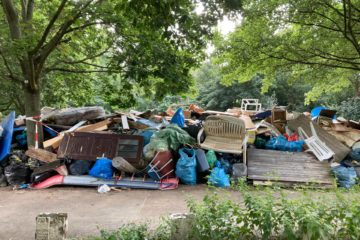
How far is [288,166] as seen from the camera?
539 cm

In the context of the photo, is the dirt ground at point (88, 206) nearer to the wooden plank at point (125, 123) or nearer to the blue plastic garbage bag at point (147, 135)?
the blue plastic garbage bag at point (147, 135)

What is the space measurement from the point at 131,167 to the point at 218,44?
4.09m

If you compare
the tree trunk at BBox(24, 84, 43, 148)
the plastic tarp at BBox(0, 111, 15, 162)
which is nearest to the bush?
the plastic tarp at BBox(0, 111, 15, 162)

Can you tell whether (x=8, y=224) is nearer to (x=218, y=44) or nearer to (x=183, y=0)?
(x=183, y=0)

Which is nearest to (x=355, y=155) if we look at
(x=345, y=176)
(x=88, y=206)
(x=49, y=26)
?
(x=345, y=176)

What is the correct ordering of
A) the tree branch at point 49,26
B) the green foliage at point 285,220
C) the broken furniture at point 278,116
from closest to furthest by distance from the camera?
1. the green foliage at point 285,220
2. the tree branch at point 49,26
3. the broken furniture at point 278,116

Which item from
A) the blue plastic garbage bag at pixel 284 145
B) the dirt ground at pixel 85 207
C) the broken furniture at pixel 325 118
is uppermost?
the broken furniture at pixel 325 118

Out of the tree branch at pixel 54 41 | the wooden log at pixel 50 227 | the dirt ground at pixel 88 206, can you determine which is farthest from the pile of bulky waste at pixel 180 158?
the wooden log at pixel 50 227

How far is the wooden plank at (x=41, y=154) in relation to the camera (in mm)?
5336

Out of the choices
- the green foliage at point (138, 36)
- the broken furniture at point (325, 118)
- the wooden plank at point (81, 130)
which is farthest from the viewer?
the broken furniture at point (325, 118)

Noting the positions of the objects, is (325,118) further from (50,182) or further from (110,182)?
(50,182)

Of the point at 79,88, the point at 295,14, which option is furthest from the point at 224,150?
the point at 79,88

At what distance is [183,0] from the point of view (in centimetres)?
324

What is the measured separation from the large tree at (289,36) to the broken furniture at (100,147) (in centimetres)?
364
